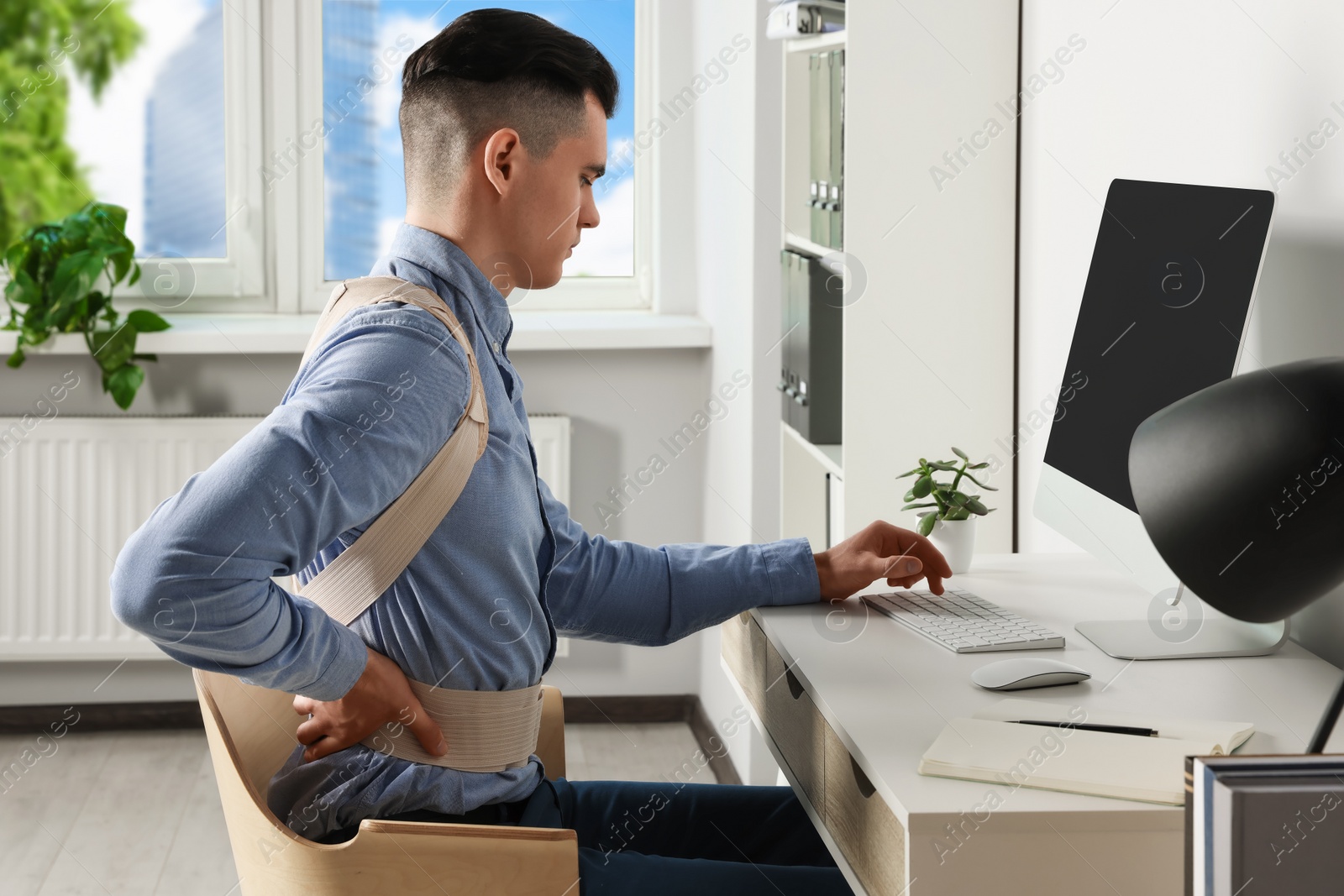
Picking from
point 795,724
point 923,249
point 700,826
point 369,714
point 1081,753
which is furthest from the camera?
point 923,249

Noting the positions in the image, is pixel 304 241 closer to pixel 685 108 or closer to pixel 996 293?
pixel 685 108

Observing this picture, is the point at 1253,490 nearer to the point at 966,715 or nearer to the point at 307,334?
the point at 966,715

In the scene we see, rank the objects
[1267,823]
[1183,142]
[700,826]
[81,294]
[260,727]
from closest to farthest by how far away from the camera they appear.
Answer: [1267,823]
[260,727]
[700,826]
[1183,142]
[81,294]

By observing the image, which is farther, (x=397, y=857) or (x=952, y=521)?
(x=952, y=521)

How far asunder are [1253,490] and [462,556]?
65cm

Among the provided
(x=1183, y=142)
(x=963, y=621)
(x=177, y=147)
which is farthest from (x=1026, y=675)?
(x=177, y=147)

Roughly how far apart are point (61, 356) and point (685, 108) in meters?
1.67

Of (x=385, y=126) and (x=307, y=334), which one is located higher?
(x=385, y=126)

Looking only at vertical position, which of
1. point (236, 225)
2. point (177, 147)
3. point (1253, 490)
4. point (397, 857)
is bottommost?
point (397, 857)

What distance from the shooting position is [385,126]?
3246 mm

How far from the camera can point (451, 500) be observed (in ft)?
3.52

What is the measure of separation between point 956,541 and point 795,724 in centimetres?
42

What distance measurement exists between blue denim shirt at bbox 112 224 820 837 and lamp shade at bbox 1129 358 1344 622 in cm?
57

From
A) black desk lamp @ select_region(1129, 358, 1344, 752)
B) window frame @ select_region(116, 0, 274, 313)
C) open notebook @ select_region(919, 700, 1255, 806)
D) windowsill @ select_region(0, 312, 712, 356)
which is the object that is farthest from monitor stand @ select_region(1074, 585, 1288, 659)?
window frame @ select_region(116, 0, 274, 313)
